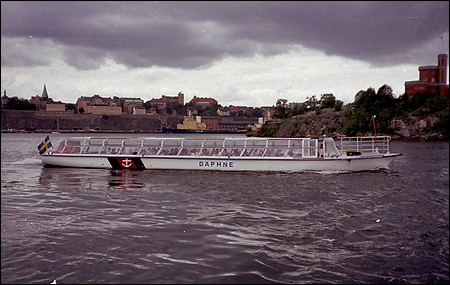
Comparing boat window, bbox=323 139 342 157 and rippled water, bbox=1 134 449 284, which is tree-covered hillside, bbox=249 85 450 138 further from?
rippled water, bbox=1 134 449 284

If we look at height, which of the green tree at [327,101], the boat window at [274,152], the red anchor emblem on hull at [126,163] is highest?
the green tree at [327,101]

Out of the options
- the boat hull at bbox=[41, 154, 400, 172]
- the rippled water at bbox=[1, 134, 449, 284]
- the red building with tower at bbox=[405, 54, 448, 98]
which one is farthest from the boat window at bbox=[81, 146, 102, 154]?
the red building with tower at bbox=[405, 54, 448, 98]

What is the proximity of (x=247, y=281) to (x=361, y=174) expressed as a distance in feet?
72.3

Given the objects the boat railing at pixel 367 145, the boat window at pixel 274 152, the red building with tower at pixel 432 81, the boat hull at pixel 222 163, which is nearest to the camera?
the boat hull at pixel 222 163

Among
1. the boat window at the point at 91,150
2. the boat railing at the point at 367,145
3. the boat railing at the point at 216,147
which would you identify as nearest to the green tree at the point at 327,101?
the boat railing at the point at 367,145

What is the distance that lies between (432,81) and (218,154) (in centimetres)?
13866

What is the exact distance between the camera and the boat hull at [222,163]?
2786cm

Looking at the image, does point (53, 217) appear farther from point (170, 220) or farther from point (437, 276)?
point (437, 276)

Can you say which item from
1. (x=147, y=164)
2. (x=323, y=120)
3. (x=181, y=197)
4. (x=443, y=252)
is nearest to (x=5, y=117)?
(x=323, y=120)

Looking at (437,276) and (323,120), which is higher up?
(323,120)

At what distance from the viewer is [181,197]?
18750 millimetres

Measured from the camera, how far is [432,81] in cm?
13650

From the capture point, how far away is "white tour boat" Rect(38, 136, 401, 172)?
2806 cm

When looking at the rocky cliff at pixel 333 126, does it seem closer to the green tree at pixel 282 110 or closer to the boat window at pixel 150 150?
the green tree at pixel 282 110
